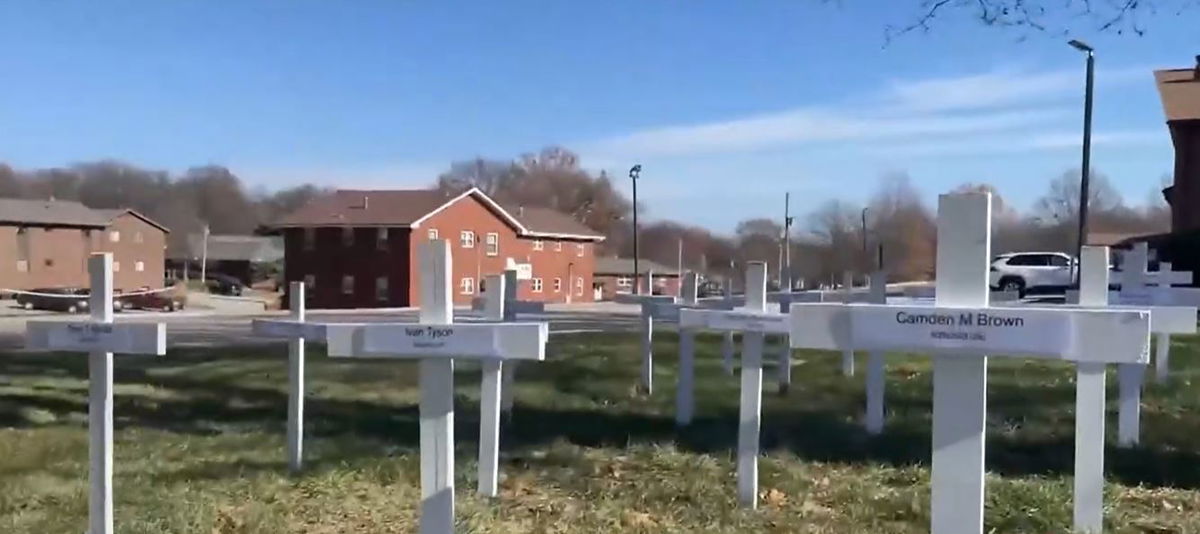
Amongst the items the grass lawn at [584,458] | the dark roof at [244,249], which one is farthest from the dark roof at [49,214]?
the grass lawn at [584,458]

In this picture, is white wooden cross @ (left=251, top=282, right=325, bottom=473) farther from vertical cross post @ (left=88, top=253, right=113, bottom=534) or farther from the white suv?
the white suv

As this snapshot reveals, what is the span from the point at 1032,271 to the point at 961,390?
3950cm

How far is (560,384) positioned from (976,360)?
361 inches

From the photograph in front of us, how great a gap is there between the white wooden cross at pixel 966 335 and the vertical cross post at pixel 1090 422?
2.48m

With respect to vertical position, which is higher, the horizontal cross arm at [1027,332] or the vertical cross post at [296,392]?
the horizontal cross arm at [1027,332]

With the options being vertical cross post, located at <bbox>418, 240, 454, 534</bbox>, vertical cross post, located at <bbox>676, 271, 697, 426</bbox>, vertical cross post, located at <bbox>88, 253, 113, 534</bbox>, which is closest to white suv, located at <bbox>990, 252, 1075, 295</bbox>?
vertical cross post, located at <bbox>676, 271, 697, 426</bbox>

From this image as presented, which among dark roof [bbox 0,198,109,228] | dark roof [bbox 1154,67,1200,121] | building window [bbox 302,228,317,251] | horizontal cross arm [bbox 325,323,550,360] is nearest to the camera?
horizontal cross arm [bbox 325,323,550,360]

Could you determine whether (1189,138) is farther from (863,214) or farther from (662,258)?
(662,258)

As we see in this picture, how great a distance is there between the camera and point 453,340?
4.37m

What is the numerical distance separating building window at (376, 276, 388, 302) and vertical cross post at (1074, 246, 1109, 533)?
169 feet

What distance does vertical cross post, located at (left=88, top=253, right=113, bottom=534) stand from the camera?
5590 mm

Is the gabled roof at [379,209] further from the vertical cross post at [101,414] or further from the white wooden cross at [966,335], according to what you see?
the white wooden cross at [966,335]

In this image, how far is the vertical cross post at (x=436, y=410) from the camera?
14.4ft

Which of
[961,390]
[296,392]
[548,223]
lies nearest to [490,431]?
[296,392]
